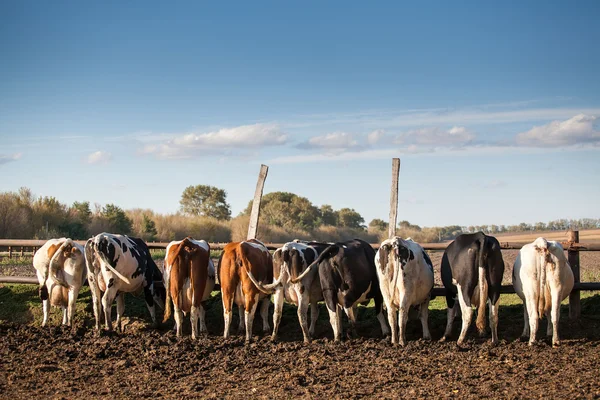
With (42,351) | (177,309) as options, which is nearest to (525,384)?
(177,309)

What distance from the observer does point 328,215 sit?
6100 centimetres

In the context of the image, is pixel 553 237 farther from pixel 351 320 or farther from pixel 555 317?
pixel 351 320

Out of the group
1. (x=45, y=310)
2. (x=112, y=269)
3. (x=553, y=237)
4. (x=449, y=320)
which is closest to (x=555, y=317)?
(x=449, y=320)

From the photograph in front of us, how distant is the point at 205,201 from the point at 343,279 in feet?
146

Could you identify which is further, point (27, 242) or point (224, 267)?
point (27, 242)

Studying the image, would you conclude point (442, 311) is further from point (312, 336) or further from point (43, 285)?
point (43, 285)

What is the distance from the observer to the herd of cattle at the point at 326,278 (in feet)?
33.6

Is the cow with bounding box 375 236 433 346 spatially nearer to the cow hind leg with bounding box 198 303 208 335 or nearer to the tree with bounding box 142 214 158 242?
the cow hind leg with bounding box 198 303 208 335

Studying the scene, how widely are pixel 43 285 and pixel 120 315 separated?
1.48m

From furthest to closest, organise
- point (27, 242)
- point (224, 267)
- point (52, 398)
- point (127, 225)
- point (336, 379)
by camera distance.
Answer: point (127, 225)
point (27, 242)
point (224, 267)
point (336, 379)
point (52, 398)

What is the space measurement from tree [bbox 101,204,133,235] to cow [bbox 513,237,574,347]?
30.9 metres

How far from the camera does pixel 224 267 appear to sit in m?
11.1

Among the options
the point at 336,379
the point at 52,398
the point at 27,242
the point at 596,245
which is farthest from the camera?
the point at 27,242

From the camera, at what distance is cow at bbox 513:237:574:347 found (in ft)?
33.0
